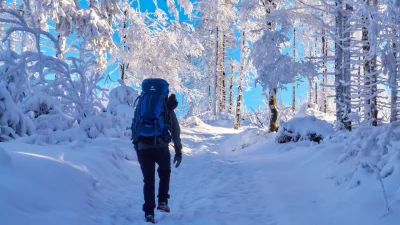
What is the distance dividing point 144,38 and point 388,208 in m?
17.2

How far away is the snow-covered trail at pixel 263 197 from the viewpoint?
4.26 metres

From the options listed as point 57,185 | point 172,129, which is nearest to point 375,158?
point 172,129

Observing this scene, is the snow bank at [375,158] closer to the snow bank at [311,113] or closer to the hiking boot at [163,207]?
the hiking boot at [163,207]

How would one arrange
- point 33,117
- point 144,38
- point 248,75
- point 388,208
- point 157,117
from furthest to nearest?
point 248,75
point 144,38
point 33,117
point 157,117
point 388,208

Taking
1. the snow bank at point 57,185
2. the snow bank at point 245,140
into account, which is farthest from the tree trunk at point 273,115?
the snow bank at point 57,185

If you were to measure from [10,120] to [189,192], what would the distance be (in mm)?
4202

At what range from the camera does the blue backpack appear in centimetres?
437

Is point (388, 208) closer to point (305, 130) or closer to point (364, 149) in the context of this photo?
point (364, 149)

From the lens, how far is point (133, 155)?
30.6ft

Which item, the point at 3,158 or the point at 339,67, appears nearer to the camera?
the point at 3,158

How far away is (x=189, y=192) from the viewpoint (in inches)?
239

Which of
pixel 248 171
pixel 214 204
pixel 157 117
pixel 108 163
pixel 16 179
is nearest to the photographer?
pixel 16 179

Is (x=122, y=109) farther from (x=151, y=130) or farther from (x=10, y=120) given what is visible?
(x=151, y=130)

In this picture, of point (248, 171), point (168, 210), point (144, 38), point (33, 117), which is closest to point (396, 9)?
point (168, 210)
